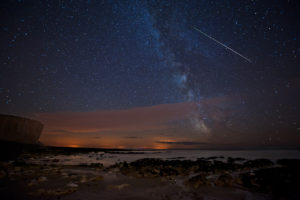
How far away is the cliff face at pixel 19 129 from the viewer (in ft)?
25.6

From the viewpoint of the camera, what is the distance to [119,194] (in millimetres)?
5086

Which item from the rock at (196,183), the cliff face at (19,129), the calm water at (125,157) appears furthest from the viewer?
the calm water at (125,157)

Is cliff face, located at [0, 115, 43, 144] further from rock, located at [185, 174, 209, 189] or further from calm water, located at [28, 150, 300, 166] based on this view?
rock, located at [185, 174, 209, 189]

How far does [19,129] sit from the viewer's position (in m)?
8.34

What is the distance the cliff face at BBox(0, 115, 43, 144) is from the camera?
779 centimetres

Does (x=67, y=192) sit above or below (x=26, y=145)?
below

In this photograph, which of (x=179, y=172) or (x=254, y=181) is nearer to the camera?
(x=254, y=181)

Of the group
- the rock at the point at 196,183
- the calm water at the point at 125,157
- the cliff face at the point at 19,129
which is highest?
the cliff face at the point at 19,129

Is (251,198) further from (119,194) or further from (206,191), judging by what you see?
(119,194)

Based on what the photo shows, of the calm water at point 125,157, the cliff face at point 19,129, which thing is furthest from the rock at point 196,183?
the calm water at point 125,157

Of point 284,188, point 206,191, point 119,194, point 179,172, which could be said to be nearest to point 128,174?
point 179,172

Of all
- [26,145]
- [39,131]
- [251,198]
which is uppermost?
[39,131]

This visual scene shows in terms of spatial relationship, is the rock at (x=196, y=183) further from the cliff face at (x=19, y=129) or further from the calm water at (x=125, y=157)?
the calm water at (x=125, y=157)

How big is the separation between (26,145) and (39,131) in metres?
0.96
